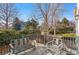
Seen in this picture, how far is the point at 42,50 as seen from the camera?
138 centimetres

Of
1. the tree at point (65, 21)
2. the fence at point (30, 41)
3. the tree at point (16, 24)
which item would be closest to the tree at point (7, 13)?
the tree at point (16, 24)

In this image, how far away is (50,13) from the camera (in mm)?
1372

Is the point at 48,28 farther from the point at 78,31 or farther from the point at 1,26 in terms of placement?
the point at 1,26

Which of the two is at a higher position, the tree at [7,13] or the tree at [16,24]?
the tree at [7,13]

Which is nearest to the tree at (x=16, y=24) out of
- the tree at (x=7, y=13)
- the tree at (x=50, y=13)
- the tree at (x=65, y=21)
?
the tree at (x=7, y=13)

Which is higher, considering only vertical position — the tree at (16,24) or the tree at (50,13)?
the tree at (50,13)

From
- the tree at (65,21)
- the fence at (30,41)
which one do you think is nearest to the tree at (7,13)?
the fence at (30,41)

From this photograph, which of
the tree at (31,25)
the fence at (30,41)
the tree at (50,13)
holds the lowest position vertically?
the fence at (30,41)

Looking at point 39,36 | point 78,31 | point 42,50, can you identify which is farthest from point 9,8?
point 78,31

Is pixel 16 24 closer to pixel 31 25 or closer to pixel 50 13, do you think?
→ pixel 31 25

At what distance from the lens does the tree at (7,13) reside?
4.46 feet

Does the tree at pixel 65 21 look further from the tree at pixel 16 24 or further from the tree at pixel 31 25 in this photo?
the tree at pixel 16 24

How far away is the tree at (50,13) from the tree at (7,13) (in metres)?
0.21

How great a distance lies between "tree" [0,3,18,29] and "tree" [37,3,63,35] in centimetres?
21
